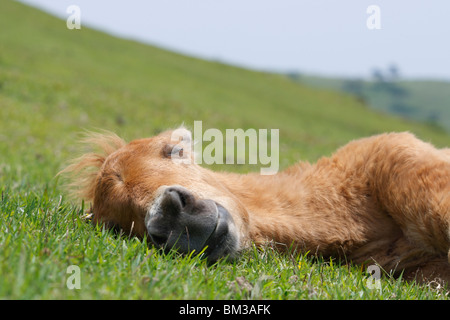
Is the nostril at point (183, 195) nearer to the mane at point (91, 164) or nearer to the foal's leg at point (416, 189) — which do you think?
the mane at point (91, 164)

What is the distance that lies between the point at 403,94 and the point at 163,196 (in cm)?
17038

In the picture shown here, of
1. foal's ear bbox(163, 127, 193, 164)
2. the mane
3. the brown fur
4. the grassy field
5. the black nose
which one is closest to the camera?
the grassy field

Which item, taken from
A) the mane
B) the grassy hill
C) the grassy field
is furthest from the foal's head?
the grassy hill

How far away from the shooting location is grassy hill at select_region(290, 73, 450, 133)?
149750mm

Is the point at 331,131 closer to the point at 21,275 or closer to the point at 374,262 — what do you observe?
the point at 374,262

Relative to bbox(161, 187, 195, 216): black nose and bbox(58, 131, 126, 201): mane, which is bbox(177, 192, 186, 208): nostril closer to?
bbox(161, 187, 195, 216): black nose

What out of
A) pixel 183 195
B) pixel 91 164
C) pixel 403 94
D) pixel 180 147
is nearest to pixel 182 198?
pixel 183 195

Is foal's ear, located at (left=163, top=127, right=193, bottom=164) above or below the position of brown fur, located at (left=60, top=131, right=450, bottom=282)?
above

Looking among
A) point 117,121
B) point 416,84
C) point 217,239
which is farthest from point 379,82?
point 217,239

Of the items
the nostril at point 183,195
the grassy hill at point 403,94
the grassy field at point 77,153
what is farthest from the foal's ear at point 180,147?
the grassy hill at point 403,94

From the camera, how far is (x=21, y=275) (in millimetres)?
2561

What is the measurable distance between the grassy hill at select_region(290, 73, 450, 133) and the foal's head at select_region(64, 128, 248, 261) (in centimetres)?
14286

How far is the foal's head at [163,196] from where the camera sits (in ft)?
11.9

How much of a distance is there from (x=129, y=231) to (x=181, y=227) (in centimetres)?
79
